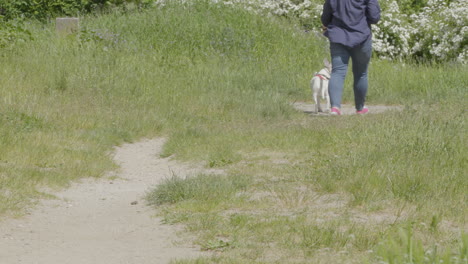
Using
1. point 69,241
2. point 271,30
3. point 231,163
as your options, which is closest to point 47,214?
point 69,241

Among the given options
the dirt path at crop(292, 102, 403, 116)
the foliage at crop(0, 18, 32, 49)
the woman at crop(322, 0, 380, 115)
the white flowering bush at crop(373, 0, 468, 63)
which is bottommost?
the dirt path at crop(292, 102, 403, 116)

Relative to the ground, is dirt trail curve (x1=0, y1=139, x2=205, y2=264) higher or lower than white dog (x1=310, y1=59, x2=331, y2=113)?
higher

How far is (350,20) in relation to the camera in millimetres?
10805

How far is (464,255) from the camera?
294 cm

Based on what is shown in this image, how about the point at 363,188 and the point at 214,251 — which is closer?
the point at 214,251

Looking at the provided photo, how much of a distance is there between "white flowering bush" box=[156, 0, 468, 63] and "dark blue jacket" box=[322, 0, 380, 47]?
626 centimetres

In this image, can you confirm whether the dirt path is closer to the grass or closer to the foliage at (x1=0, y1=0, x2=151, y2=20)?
the grass

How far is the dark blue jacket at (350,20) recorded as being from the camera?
10.8 meters

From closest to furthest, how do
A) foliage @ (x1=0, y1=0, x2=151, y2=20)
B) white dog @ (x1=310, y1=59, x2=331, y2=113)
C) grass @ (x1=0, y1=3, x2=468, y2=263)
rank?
grass @ (x1=0, y1=3, x2=468, y2=263) < white dog @ (x1=310, y1=59, x2=331, y2=113) < foliage @ (x1=0, y1=0, x2=151, y2=20)

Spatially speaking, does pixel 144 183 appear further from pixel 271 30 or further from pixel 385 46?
pixel 385 46

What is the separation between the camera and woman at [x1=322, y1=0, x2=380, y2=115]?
35.4 ft

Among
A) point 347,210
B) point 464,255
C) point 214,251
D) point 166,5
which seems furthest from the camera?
point 166,5

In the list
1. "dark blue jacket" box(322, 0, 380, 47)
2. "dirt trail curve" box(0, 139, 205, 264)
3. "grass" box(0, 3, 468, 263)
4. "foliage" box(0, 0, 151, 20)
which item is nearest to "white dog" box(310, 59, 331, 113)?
"grass" box(0, 3, 468, 263)

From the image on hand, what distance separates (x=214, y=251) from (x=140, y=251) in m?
0.49
